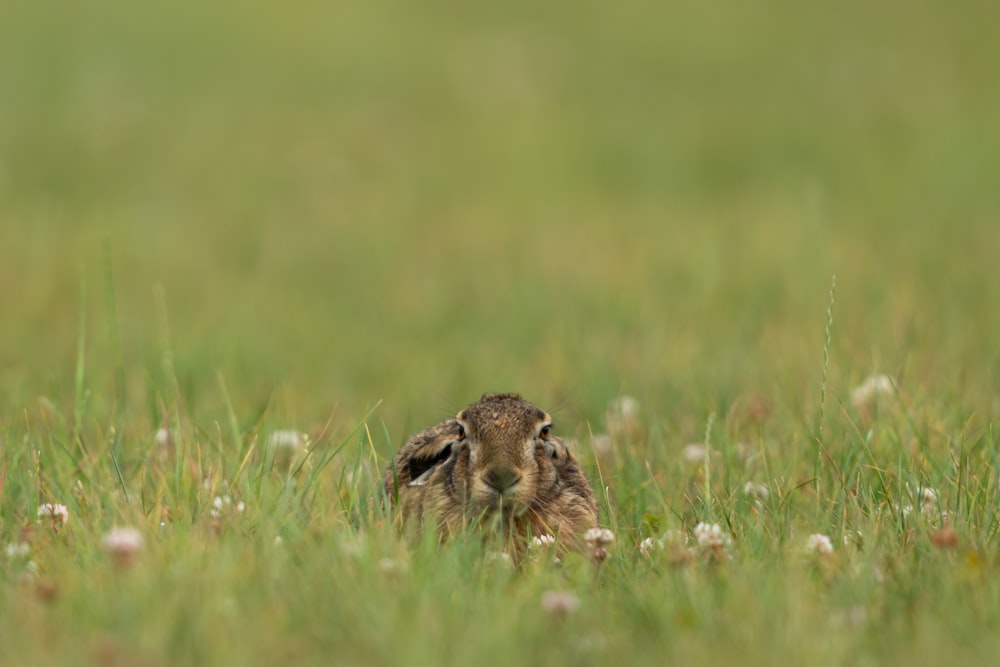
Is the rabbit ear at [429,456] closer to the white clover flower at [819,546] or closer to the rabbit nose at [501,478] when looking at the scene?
the rabbit nose at [501,478]

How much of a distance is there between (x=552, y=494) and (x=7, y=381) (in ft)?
11.4

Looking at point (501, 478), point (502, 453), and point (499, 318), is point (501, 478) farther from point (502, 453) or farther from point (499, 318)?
point (499, 318)

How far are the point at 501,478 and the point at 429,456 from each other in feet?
1.91

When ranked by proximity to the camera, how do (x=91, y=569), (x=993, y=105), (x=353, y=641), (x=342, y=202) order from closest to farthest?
1. (x=353, y=641)
2. (x=91, y=569)
3. (x=342, y=202)
4. (x=993, y=105)

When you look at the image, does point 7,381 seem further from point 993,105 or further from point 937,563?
point 993,105

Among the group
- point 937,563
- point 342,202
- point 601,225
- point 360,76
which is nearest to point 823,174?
point 601,225

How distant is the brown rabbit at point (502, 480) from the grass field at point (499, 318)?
179mm

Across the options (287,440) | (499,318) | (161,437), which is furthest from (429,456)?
(499,318)

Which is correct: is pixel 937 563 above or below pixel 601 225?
above

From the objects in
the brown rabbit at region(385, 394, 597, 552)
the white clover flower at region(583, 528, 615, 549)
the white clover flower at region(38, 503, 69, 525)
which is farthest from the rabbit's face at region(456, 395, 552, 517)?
the white clover flower at region(38, 503, 69, 525)

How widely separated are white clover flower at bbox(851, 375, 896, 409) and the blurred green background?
0.30 meters

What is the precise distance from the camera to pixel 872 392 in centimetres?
641

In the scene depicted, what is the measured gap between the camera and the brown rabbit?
4.75m

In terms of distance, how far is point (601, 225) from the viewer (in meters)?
12.0
